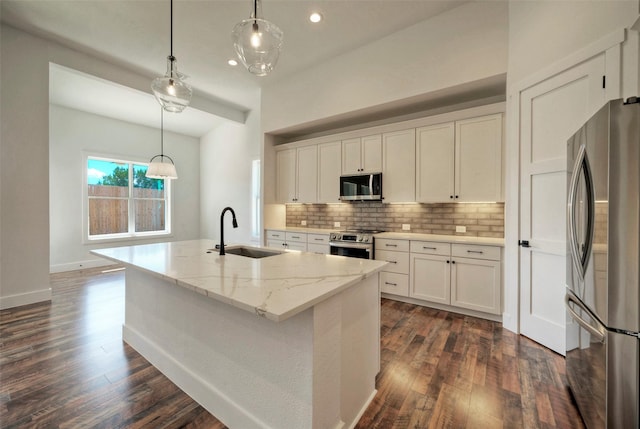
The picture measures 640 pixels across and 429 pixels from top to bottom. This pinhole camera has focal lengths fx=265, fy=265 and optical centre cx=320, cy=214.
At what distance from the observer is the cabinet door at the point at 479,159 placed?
9.84 feet

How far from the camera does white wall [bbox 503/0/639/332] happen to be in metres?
1.83

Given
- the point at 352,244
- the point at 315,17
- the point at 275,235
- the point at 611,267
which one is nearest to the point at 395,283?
the point at 352,244

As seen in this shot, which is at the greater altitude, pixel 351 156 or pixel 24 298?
pixel 351 156

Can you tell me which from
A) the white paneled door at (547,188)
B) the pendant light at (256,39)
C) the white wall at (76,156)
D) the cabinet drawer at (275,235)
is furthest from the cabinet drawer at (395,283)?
the white wall at (76,156)

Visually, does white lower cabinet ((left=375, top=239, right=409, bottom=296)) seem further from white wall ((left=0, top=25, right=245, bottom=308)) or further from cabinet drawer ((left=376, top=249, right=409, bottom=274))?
white wall ((left=0, top=25, right=245, bottom=308))

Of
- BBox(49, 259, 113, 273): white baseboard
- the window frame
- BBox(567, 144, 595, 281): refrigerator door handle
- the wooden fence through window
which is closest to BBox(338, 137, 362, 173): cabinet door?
BBox(567, 144, 595, 281): refrigerator door handle

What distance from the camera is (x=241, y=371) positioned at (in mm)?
1470

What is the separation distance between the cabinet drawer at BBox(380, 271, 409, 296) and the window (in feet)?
18.8

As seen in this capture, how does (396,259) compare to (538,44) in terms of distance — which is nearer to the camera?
(538,44)

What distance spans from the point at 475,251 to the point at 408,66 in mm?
2373

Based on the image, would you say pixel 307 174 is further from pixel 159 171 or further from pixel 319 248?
pixel 159 171

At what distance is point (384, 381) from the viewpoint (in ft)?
6.13

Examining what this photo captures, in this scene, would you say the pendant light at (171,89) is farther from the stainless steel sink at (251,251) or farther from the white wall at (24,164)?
the white wall at (24,164)

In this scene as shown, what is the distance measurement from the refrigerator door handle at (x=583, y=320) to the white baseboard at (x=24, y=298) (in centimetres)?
543
